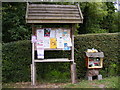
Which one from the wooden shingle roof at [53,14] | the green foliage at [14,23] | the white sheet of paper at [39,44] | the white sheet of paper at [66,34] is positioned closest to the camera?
the wooden shingle roof at [53,14]

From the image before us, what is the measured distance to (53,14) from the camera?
5621mm

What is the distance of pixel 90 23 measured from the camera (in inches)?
528

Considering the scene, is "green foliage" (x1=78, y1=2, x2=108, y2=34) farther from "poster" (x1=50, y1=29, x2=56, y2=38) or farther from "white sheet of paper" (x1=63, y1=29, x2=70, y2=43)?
"poster" (x1=50, y1=29, x2=56, y2=38)

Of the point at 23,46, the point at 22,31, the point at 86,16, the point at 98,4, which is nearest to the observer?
the point at 23,46

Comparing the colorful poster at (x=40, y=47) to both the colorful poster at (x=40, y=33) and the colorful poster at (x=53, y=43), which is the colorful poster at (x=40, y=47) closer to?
the colorful poster at (x=40, y=33)

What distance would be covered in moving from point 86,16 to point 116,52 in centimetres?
672

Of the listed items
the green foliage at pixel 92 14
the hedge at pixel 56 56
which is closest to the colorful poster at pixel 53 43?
the hedge at pixel 56 56

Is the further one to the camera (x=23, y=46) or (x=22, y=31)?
(x=22, y=31)

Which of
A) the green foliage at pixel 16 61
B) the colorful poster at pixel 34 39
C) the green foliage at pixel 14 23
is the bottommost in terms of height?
the green foliage at pixel 16 61

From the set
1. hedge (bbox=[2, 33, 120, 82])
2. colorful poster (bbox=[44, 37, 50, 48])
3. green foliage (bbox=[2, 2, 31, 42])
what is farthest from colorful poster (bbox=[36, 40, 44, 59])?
green foliage (bbox=[2, 2, 31, 42])

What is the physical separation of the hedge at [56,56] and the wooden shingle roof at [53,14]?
1349mm

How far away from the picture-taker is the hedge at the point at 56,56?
21.6ft

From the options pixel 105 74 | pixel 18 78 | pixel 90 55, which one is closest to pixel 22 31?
pixel 18 78

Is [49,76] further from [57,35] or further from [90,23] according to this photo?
[90,23]
